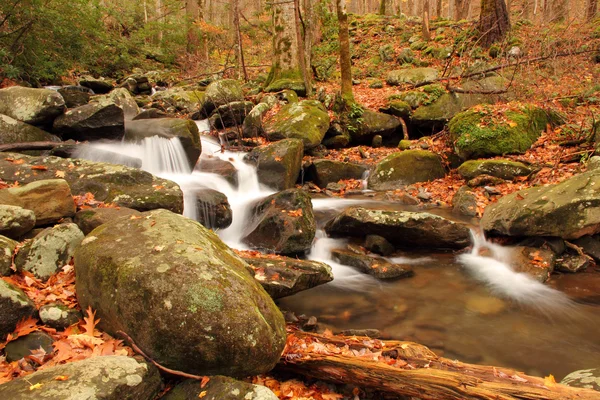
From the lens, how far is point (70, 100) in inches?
411

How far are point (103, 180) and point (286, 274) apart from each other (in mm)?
3666

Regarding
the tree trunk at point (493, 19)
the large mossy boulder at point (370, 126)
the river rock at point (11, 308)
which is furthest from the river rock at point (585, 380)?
the tree trunk at point (493, 19)

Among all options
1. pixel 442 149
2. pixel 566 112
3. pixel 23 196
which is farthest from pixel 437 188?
pixel 23 196

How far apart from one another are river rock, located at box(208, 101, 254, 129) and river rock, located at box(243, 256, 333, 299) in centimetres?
842

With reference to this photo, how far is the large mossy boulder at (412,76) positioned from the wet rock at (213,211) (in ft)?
37.2

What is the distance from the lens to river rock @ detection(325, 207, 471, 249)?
276 inches

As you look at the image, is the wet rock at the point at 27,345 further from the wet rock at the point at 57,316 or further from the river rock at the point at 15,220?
the river rock at the point at 15,220

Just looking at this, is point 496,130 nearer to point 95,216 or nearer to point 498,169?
point 498,169

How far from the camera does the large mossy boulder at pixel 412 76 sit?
15.9 meters

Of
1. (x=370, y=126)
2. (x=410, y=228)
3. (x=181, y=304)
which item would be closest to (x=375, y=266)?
(x=410, y=228)

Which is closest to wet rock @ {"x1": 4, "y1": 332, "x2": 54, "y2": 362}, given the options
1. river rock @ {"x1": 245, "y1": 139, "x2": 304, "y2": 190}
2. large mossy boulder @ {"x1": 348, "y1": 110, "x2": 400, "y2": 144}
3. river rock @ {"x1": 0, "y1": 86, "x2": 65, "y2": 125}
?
river rock @ {"x1": 245, "y1": 139, "x2": 304, "y2": 190}

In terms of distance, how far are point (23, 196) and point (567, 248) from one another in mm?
8388

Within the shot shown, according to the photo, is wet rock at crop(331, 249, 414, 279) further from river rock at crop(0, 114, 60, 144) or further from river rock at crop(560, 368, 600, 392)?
river rock at crop(0, 114, 60, 144)

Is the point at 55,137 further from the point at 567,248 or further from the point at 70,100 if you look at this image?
the point at 567,248
